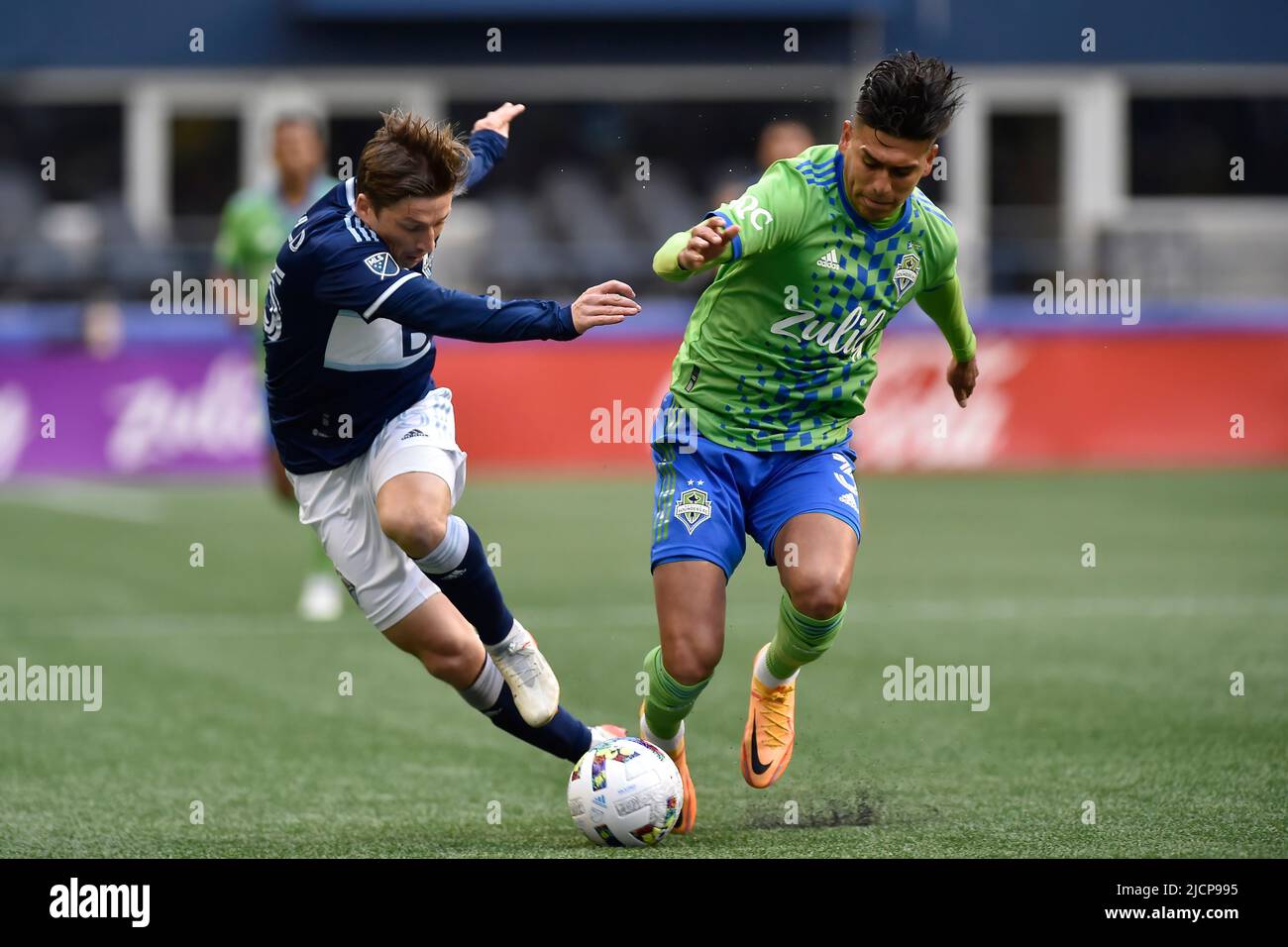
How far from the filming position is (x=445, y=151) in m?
5.57

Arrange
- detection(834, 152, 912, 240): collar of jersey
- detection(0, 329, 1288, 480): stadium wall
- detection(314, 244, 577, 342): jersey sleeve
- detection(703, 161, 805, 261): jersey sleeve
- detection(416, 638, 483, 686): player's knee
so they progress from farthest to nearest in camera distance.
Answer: detection(0, 329, 1288, 480): stadium wall → detection(416, 638, 483, 686): player's knee → detection(834, 152, 912, 240): collar of jersey → detection(703, 161, 805, 261): jersey sleeve → detection(314, 244, 577, 342): jersey sleeve

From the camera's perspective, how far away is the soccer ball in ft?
18.0

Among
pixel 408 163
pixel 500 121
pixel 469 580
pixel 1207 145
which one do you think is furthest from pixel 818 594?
pixel 1207 145

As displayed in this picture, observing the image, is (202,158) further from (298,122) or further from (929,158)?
(929,158)

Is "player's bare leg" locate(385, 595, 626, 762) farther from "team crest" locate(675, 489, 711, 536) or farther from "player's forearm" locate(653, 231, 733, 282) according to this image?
"player's forearm" locate(653, 231, 733, 282)

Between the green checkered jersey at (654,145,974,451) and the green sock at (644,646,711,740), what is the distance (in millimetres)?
708

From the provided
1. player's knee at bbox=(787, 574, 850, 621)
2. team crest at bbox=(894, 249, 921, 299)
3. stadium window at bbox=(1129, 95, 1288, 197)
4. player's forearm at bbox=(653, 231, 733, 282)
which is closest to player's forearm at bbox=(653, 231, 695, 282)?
player's forearm at bbox=(653, 231, 733, 282)

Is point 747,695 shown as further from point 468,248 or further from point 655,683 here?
point 468,248

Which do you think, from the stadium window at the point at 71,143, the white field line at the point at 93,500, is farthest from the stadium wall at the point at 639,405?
the stadium window at the point at 71,143

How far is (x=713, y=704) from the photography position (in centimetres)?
802

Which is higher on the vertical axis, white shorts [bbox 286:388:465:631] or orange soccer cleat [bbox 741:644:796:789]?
white shorts [bbox 286:388:465:631]

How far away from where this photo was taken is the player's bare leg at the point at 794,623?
575 cm

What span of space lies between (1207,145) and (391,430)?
68.2 feet

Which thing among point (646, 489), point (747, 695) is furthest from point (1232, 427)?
point (747, 695)
